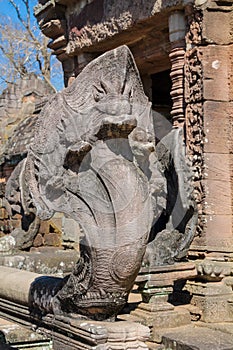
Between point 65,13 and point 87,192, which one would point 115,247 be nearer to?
point 87,192

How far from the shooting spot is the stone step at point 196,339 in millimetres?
4602

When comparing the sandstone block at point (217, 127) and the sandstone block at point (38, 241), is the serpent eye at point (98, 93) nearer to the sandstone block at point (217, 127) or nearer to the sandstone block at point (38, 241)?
the sandstone block at point (217, 127)

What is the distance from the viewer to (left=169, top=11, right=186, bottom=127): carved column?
6438 millimetres

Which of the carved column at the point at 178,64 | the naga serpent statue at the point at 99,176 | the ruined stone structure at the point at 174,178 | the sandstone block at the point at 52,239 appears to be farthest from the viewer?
the sandstone block at the point at 52,239

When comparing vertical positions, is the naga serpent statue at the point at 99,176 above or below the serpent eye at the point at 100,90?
below

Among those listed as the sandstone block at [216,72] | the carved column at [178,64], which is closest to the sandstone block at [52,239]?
the carved column at [178,64]

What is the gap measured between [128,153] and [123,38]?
175 inches

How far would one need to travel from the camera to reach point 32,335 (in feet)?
12.3

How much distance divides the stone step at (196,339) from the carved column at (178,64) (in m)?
2.12

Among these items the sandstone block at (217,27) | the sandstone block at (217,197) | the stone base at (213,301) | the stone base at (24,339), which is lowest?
the stone base at (213,301)

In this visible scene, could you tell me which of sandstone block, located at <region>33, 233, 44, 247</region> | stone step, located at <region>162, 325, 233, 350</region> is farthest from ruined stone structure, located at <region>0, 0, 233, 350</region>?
sandstone block, located at <region>33, 233, 44, 247</region>

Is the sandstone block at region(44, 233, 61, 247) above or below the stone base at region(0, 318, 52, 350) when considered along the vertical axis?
above

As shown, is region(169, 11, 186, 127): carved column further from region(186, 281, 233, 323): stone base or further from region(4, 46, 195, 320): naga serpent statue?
region(4, 46, 195, 320): naga serpent statue

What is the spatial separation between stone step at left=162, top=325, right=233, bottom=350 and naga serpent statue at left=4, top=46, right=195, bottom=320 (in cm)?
123
